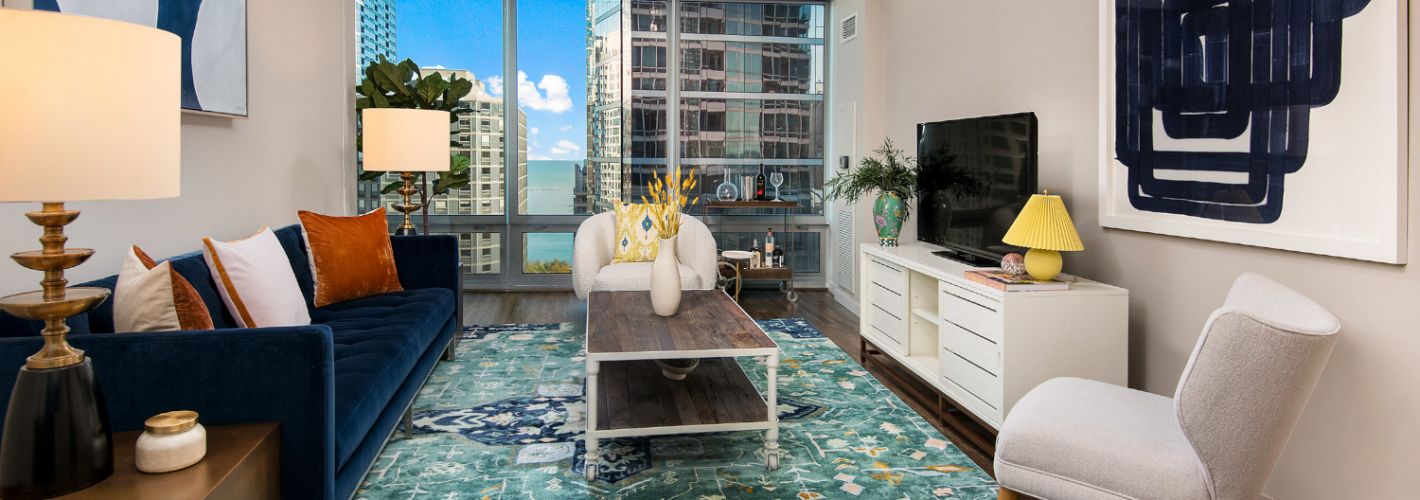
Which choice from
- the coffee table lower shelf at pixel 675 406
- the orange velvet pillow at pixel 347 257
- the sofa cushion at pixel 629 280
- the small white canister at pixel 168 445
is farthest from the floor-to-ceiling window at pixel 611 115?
the small white canister at pixel 168 445

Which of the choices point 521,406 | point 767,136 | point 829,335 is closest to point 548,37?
point 767,136

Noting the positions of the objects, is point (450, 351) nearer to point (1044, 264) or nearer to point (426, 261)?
point (426, 261)

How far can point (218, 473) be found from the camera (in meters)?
1.65

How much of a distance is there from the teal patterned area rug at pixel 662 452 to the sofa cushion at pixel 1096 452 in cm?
55

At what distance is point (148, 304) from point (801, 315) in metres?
4.31

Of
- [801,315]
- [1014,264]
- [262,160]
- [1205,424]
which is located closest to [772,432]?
[1014,264]

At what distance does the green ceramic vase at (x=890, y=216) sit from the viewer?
173 inches

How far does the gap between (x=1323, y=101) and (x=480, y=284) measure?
590 centimetres

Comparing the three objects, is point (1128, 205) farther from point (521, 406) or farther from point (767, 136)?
point (767, 136)

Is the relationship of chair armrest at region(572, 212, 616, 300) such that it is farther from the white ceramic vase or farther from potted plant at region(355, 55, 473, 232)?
the white ceramic vase

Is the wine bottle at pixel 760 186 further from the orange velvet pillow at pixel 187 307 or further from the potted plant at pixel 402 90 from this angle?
the orange velvet pillow at pixel 187 307

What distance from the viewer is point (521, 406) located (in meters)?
3.58

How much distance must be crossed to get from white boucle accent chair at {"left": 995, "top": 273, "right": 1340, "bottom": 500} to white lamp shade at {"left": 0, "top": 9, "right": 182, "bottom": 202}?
197cm

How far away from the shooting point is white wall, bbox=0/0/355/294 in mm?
2617
